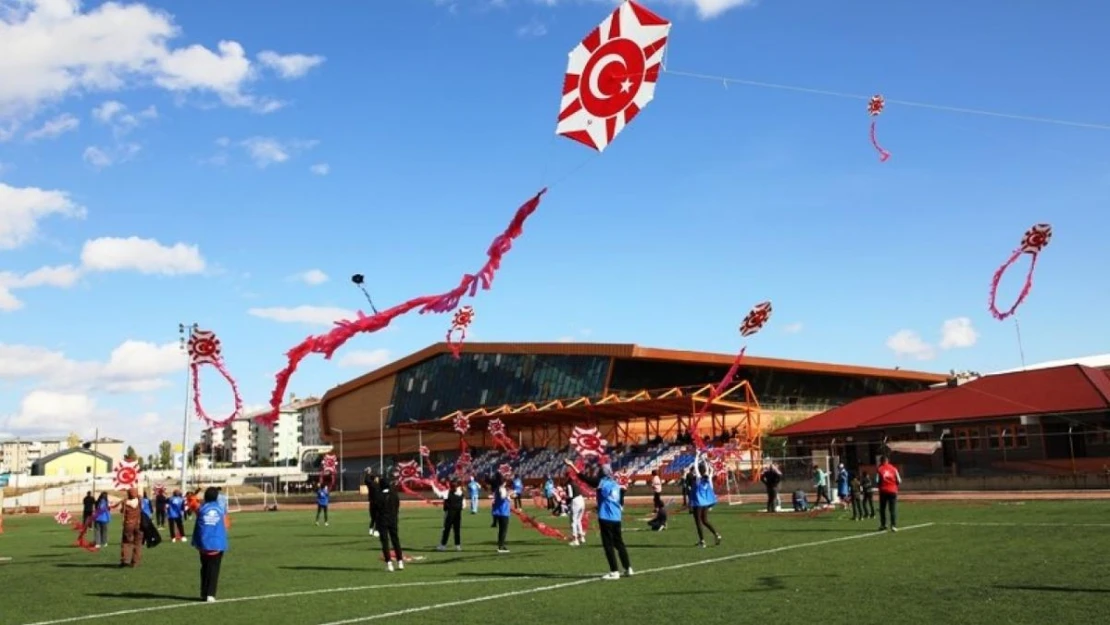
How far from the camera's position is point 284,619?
11234 millimetres

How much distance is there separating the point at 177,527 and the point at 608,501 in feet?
66.2

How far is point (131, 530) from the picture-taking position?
19.7 meters

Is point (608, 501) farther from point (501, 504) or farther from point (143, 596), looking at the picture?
point (143, 596)

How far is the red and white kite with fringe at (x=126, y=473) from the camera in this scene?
25109 millimetres

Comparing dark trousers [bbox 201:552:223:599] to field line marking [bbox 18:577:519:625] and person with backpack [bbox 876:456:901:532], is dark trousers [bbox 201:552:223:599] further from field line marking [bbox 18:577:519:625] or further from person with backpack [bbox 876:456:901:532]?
person with backpack [bbox 876:456:901:532]

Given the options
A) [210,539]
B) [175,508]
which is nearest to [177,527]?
[175,508]

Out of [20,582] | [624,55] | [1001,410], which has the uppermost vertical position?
[624,55]

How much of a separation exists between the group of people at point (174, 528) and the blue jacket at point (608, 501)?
5.55 m

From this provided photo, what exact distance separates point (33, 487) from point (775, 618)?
11949cm

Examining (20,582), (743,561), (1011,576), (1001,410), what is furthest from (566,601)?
(1001,410)

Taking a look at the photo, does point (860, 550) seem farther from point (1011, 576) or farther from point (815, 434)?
point (815, 434)

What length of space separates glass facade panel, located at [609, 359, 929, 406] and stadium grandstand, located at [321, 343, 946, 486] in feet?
0.28

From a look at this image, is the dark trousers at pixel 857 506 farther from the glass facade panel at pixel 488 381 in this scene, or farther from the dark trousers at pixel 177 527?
the glass facade panel at pixel 488 381

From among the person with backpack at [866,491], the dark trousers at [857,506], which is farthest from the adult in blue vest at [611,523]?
the person with backpack at [866,491]
